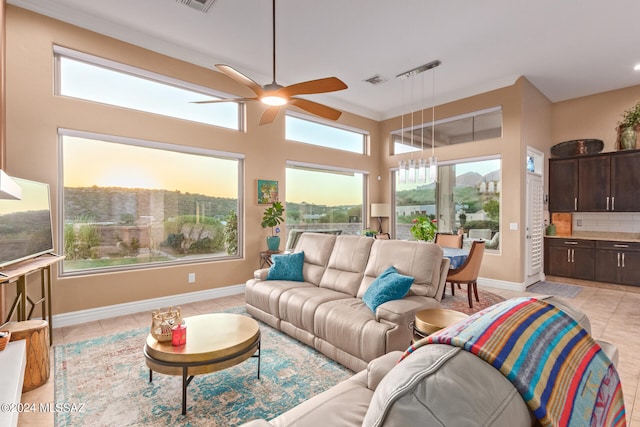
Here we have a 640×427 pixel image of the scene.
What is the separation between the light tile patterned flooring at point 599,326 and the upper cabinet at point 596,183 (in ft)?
4.73

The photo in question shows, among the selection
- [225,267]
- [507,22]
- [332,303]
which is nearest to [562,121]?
[507,22]

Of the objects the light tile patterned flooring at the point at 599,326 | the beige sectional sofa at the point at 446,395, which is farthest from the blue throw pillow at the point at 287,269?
the beige sectional sofa at the point at 446,395

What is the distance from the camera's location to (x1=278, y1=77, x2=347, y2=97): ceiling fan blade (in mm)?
2768

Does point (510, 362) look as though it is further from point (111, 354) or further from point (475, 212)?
point (475, 212)

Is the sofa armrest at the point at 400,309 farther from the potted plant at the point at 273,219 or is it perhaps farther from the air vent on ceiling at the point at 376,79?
the air vent on ceiling at the point at 376,79

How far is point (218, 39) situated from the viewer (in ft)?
14.0

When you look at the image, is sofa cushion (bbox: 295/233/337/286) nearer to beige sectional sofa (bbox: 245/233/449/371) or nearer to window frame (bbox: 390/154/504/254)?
beige sectional sofa (bbox: 245/233/449/371)

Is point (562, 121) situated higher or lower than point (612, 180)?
higher

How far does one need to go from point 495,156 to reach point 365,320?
15.1 ft

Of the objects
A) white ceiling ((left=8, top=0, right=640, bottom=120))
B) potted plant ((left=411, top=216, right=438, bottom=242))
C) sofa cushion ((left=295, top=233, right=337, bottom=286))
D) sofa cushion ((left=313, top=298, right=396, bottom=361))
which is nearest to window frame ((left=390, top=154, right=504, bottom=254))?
white ceiling ((left=8, top=0, right=640, bottom=120))

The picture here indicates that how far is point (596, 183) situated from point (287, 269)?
595 centimetres

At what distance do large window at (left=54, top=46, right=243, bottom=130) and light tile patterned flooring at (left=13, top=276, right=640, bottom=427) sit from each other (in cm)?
275

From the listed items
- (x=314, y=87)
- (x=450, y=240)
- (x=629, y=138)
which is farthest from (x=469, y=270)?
(x=629, y=138)

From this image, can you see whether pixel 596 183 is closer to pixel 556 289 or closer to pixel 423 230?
pixel 556 289
